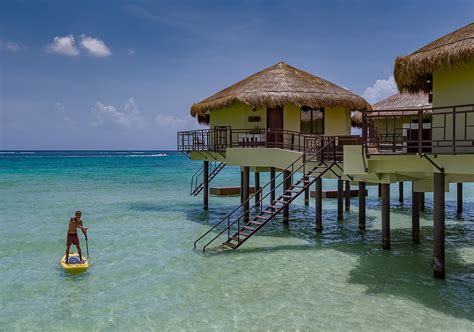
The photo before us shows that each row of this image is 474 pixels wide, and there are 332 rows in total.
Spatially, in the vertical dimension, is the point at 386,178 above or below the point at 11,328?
above

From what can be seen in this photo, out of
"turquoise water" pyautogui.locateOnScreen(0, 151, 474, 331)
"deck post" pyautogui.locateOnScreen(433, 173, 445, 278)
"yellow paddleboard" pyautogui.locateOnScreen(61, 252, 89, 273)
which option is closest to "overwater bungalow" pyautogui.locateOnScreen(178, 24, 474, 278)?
"deck post" pyautogui.locateOnScreen(433, 173, 445, 278)

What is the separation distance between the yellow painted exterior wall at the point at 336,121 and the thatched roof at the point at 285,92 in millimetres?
791

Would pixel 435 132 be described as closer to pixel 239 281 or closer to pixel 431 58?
pixel 431 58

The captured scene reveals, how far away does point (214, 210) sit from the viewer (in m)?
26.4

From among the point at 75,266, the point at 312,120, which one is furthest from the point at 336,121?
the point at 75,266

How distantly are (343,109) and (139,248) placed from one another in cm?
1118

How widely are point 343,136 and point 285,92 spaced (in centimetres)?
485

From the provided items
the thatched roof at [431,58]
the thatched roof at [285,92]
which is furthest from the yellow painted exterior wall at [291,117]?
the thatched roof at [431,58]

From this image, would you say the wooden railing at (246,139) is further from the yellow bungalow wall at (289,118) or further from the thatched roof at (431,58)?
the thatched roof at (431,58)

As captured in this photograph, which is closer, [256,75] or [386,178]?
[386,178]

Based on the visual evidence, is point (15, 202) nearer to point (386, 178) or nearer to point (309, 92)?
point (309, 92)

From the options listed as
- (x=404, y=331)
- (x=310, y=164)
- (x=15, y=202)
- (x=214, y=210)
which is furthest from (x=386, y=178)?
(x=15, y=202)

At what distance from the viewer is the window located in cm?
2142

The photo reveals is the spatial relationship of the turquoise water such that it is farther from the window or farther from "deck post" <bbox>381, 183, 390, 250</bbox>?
the window
